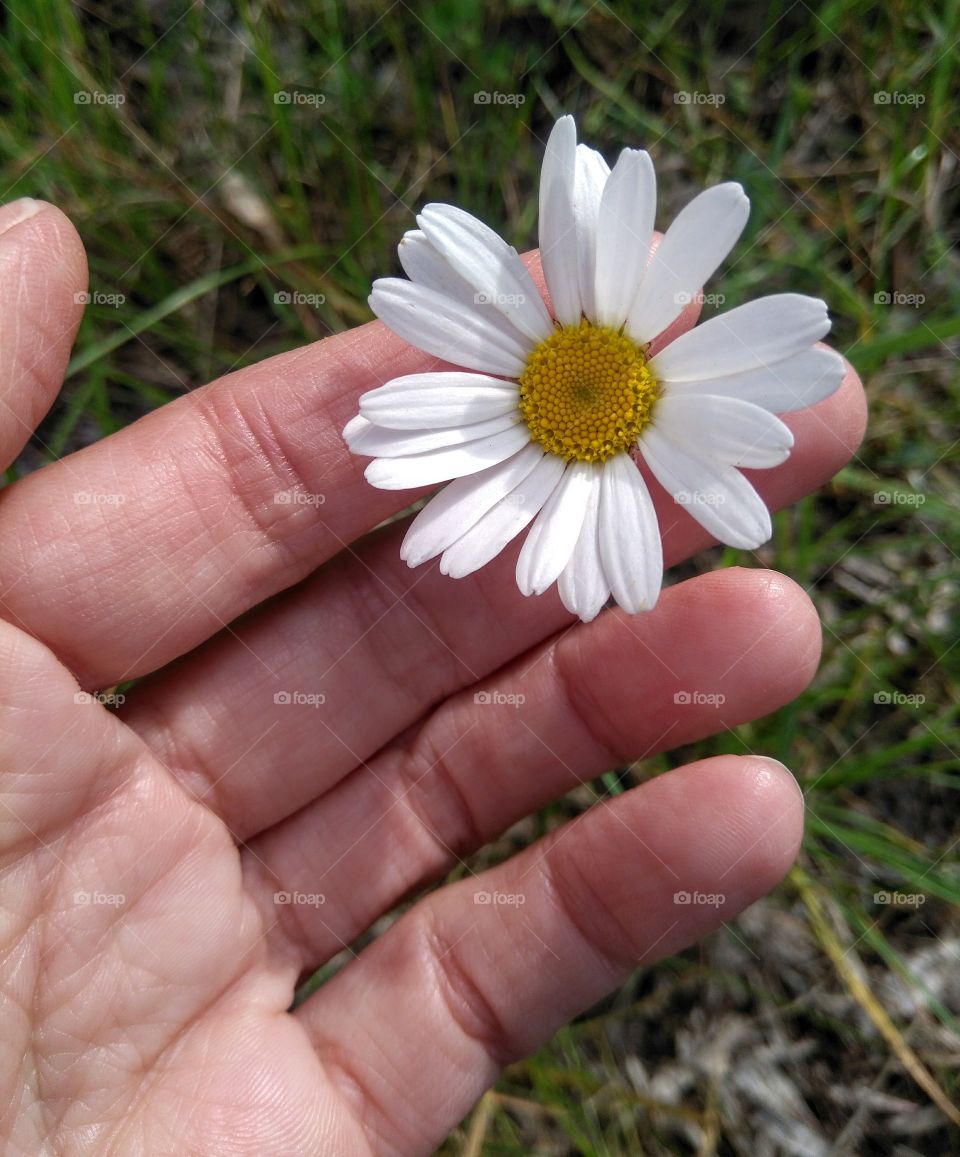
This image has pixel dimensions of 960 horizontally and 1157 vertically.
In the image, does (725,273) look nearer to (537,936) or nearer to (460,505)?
(460,505)

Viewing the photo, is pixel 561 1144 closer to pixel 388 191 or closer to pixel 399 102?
pixel 388 191

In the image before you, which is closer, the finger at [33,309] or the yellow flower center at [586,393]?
the finger at [33,309]

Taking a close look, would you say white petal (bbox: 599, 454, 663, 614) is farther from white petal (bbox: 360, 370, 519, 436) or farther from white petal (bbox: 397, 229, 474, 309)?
white petal (bbox: 397, 229, 474, 309)

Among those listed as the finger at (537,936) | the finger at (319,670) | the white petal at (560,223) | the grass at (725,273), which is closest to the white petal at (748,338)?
the white petal at (560,223)

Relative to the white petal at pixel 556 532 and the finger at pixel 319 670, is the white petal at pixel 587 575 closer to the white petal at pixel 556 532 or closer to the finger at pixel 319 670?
the white petal at pixel 556 532

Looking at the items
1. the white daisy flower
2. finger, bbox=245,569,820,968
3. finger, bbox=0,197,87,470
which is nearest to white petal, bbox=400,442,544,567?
the white daisy flower

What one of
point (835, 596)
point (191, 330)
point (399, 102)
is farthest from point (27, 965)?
point (399, 102)
